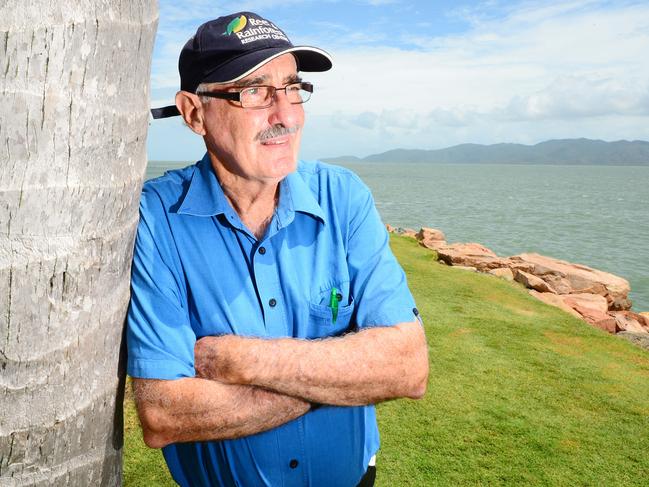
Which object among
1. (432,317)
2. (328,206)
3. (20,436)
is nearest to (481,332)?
(432,317)

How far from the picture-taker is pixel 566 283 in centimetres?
1545

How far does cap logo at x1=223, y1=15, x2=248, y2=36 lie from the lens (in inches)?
83.4

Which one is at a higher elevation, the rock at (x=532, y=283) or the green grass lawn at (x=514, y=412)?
the green grass lawn at (x=514, y=412)

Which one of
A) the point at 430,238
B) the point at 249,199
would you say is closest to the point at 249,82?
the point at 249,199

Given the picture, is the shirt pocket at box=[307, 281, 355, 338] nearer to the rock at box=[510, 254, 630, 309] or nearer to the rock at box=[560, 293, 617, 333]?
the rock at box=[560, 293, 617, 333]

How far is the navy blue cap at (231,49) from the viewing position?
6.87 feet

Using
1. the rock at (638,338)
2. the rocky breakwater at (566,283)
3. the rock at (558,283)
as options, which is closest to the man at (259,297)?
the rock at (638,338)

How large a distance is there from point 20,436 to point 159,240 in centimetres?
79

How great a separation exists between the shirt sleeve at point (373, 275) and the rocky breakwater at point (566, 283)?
9841 mm

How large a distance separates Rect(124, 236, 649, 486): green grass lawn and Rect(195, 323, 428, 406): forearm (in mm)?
2773

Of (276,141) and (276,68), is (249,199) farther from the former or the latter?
(276,68)

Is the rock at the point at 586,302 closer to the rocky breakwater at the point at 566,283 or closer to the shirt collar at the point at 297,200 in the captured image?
the rocky breakwater at the point at 566,283

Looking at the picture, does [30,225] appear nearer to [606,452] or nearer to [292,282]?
[292,282]

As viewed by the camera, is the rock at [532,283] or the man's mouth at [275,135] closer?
the man's mouth at [275,135]
